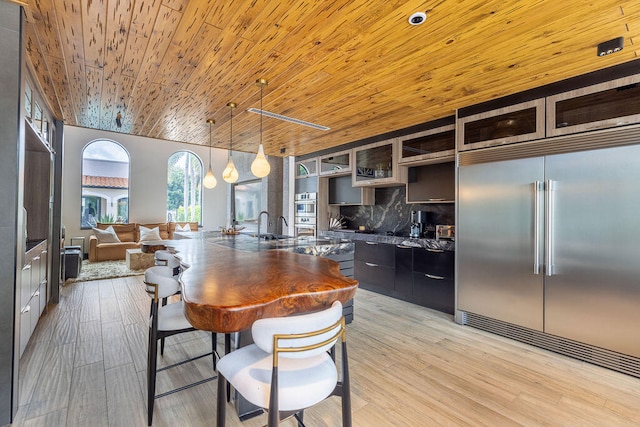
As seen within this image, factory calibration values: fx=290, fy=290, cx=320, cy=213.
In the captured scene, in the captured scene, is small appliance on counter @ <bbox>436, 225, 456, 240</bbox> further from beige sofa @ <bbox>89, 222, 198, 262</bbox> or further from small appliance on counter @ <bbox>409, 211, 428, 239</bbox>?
beige sofa @ <bbox>89, 222, 198, 262</bbox>

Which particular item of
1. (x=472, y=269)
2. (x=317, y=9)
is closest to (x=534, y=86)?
(x=472, y=269)

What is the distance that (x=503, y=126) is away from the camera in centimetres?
299

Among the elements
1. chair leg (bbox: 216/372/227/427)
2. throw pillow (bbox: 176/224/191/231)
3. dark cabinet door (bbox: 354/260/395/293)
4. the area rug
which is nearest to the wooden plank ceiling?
chair leg (bbox: 216/372/227/427)

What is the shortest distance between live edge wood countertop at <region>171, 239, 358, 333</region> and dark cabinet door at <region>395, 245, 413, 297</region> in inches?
87.3

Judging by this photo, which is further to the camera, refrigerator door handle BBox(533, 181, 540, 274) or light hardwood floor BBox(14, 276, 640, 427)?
refrigerator door handle BBox(533, 181, 540, 274)

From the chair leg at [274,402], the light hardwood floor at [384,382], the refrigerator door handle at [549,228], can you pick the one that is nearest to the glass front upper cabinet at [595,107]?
the refrigerator door handle at [549,228]

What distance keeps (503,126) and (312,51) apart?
2126 mm

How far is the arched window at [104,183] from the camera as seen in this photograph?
7.49 metres

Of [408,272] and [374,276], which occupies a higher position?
[408,272]

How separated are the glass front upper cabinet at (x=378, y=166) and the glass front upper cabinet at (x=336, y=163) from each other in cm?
19

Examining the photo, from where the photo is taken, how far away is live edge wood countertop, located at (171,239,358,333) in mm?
1088

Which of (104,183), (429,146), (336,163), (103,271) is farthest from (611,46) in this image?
(104,183)

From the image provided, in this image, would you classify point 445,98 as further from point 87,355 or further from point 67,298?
point 67,298

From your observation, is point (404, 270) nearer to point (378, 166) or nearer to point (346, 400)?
point (378, 166)
